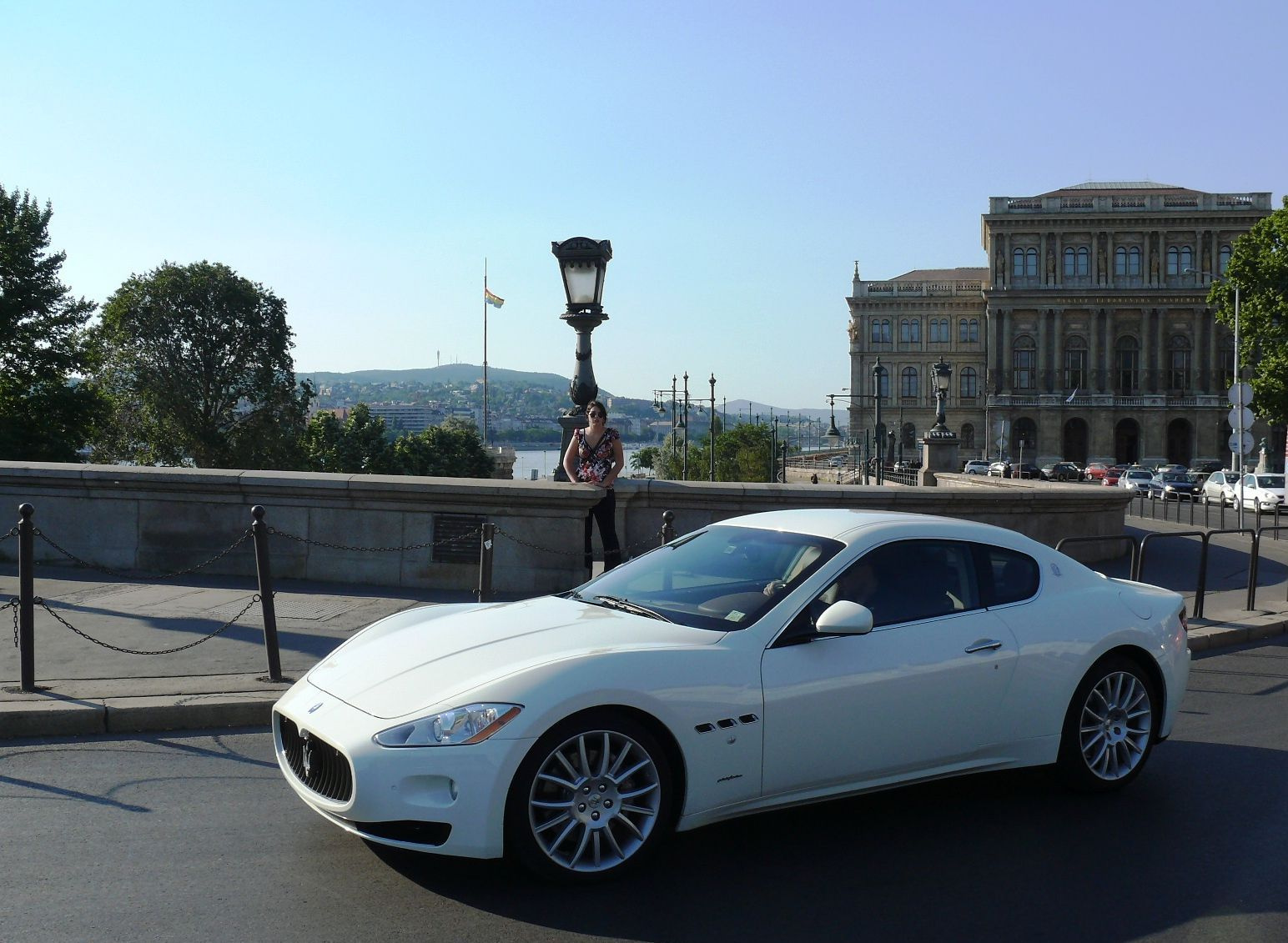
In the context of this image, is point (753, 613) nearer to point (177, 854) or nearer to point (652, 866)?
point (652, 866)

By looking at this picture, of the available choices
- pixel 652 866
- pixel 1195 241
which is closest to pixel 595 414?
pixel 652 866

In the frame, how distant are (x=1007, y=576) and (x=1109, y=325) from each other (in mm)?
109451

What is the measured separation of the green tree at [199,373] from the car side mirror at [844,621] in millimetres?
63058

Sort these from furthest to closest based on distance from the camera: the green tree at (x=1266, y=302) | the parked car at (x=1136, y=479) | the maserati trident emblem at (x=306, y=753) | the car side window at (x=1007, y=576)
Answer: the parked car at (x=1136, y=479)
the green tree at (x=1266, y=302)
the car side window at (x=1007, y=576)
the maserati trident emblem at (x=306, y=753)

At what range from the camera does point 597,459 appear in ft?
39.1

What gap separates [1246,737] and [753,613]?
4.08 meters

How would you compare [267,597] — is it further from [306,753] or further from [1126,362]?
[1126,362]

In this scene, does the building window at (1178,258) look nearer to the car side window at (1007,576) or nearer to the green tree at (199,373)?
the green tree at (199,373)

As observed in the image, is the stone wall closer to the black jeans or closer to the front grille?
the black jeans

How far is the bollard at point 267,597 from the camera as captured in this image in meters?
7.79

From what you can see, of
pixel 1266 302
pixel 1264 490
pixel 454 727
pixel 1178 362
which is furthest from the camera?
pixel 1178 362

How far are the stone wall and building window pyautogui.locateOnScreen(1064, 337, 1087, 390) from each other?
101 m

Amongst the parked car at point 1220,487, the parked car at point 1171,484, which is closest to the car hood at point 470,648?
the parked car at point 1220,487

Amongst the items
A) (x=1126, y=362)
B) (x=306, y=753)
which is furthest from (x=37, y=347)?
(x=1126, y=362)
